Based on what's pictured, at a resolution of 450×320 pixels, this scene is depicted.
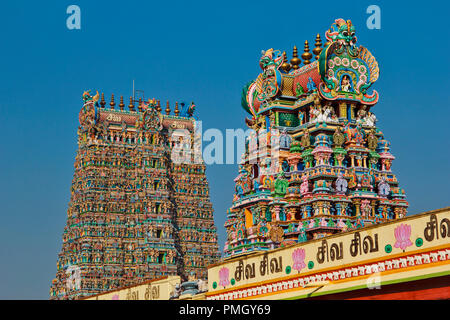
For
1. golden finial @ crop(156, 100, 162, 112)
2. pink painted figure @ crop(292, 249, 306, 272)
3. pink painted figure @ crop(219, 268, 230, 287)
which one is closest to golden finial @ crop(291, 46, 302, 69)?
pink painted figure @ crop(219, 268, 230, 287)

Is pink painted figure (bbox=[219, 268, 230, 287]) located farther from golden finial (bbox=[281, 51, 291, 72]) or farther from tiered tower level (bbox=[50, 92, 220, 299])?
tiered tower level (bbox=[50, 92, 220, 299])

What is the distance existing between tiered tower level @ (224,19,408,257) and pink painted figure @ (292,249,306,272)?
59.6 ft

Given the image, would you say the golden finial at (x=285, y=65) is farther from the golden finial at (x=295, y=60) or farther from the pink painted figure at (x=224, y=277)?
the pink painted figure at (x=224, y=277)

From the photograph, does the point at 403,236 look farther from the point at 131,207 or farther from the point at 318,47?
the point at 131,207

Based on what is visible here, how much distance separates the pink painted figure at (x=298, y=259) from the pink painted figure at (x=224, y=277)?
4.05 m

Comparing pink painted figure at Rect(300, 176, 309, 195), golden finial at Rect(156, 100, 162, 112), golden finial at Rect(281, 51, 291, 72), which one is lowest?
pink painted figure at Rect(300, 176, 309, 195)

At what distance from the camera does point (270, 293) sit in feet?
96.3

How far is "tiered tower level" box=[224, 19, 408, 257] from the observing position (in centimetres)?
4784

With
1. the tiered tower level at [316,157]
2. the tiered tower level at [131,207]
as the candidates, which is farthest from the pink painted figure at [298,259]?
the tiered tower level at [131,207]

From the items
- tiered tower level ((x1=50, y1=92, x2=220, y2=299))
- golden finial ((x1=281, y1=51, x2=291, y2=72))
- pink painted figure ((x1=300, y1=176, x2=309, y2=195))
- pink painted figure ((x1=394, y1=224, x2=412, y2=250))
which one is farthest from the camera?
tiered tower level ((x1=50, y1=92, x2=220, y2=299))

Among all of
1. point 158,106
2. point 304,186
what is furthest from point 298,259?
A: point 158,106

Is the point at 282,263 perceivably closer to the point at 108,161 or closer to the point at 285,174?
the point at 285,174

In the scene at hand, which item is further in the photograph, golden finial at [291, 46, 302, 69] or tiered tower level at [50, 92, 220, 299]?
tiered tower level at [50, 92, 220, 299]

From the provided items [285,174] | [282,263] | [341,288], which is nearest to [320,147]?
[285,174]
